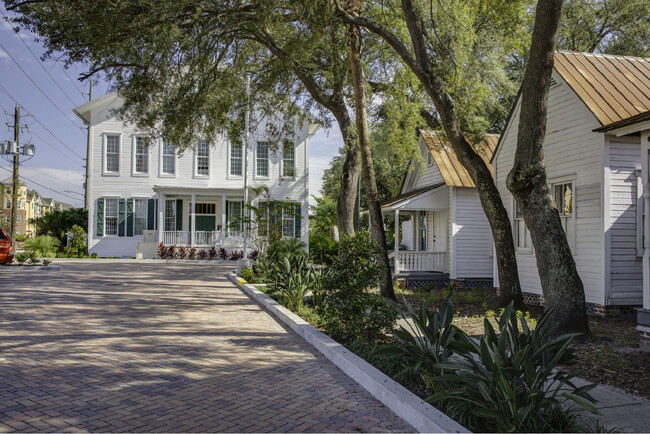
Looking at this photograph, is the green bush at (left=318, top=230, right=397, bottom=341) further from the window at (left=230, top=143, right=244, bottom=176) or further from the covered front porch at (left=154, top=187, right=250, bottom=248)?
the window at (left=230, top=143, right=244, bottom=176)

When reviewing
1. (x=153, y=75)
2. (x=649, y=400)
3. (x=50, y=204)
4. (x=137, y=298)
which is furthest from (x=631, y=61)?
(x=50, y=204)

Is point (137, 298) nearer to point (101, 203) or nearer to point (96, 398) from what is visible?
point (96, 398)

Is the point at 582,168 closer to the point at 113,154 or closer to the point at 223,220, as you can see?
the point at 223,220

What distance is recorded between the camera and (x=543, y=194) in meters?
7.88

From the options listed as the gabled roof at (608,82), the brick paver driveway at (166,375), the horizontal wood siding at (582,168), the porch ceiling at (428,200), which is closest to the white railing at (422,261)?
the porch ceiling at (428,200)

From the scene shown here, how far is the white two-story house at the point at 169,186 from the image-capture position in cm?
2873

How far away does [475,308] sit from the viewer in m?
11.4

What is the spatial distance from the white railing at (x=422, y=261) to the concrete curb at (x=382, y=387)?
31.6 feet

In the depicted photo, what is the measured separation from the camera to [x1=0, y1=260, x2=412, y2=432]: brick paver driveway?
170 inches

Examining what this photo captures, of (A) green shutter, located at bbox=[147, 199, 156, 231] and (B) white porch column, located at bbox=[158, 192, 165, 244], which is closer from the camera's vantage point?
(B) white porch column, located at bbox=[158, 192, 165, 244]

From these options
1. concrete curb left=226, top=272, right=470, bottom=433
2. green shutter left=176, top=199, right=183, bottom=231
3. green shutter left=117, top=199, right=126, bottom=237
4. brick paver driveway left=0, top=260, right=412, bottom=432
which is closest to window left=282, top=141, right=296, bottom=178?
green shutter left=176, top=199, right=183, bottom=231

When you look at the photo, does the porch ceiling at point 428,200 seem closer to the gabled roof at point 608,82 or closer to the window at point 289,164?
the gabled roof at point 608,82

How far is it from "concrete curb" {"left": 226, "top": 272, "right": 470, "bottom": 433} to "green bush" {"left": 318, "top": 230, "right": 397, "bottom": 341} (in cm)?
32

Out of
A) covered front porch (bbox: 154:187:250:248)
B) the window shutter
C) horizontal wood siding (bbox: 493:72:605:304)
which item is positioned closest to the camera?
horizontal wood siding (bbox: 493:72:605:304)
